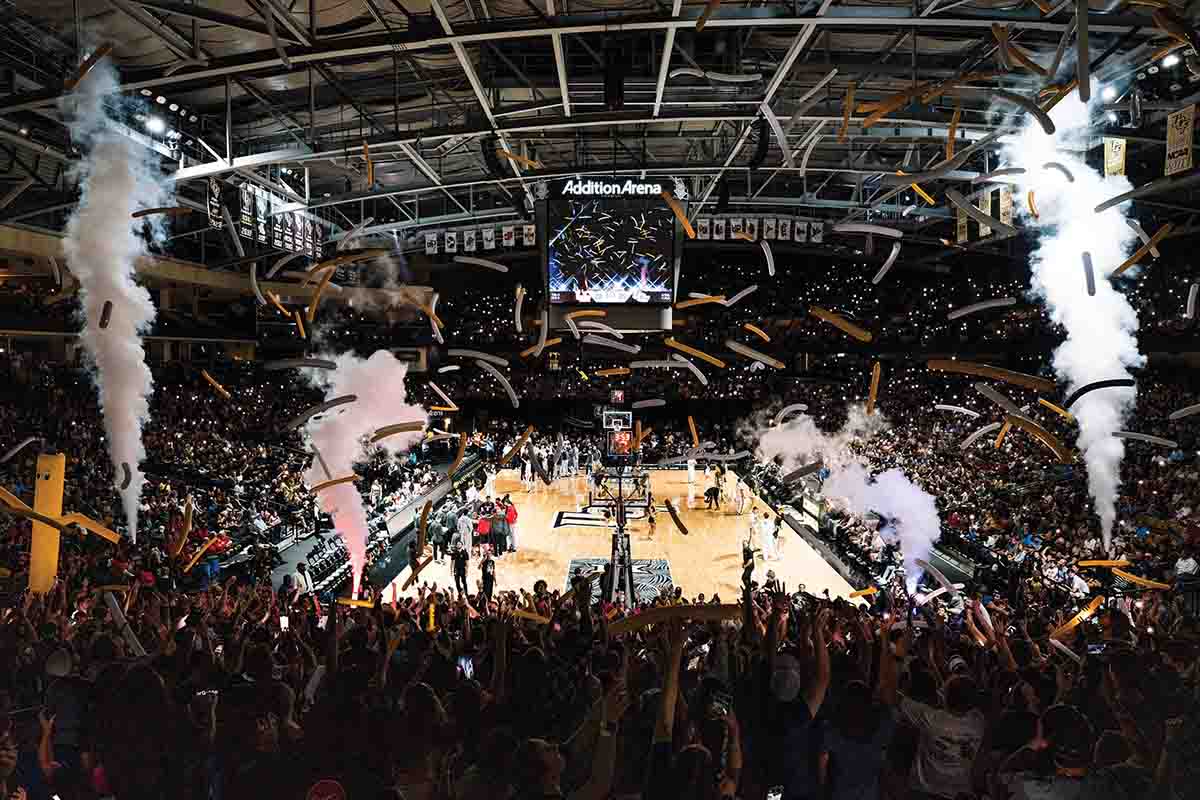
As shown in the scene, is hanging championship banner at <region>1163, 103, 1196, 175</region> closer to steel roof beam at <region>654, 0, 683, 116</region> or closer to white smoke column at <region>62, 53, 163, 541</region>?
steel roof beam at <region>654, 0, 683, 116</region>

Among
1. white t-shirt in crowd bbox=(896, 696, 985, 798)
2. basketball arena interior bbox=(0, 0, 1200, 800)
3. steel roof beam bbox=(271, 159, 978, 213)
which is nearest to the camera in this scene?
Answer: white t-shirt in crowd bbox=(896, 696, 985, 798)

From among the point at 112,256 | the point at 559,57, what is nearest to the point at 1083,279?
the point at 559,57

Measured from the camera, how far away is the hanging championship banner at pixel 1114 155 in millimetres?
10375

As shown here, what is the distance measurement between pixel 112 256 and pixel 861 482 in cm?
1702

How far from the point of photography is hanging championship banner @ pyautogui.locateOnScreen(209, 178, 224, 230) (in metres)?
12.3

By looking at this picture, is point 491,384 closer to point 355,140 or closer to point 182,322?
point 182,322

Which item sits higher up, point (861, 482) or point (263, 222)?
point (263, 222)

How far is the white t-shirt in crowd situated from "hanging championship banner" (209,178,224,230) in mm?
12844

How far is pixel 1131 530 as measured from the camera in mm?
11797

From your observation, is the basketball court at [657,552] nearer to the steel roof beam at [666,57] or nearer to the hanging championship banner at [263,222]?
the hanging championship banner at [263,222]

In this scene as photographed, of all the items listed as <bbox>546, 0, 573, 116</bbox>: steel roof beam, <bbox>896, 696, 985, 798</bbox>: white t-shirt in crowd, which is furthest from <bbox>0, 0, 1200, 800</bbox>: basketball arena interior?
<bbox>546, 0, 573, 116</bbox>: steel roof beam

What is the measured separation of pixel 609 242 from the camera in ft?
46.1

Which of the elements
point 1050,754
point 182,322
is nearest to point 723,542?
point 1050,754

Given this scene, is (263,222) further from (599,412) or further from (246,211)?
(599,412)
